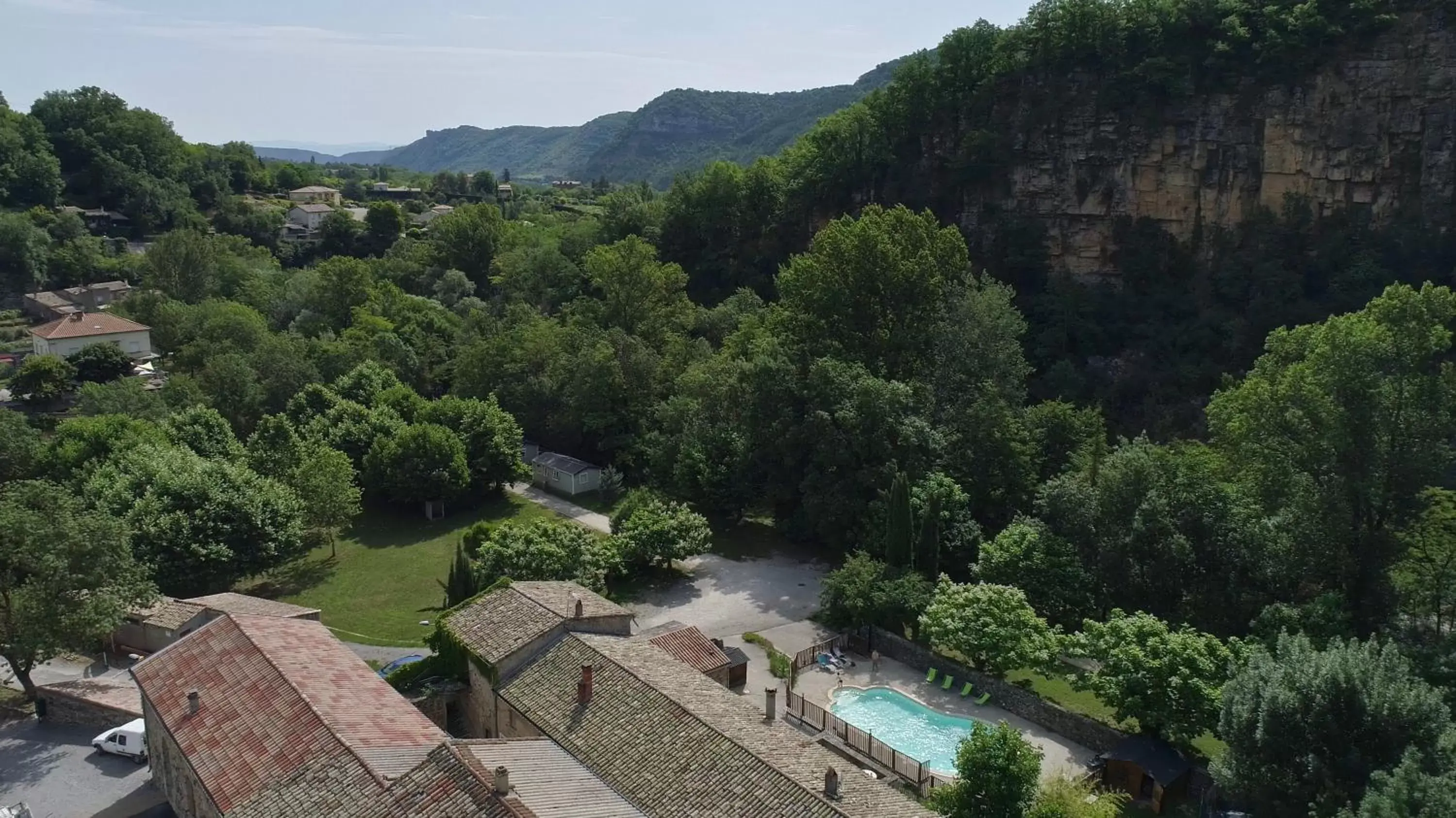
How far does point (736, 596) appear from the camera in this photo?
36.1m

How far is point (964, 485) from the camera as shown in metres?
38.4

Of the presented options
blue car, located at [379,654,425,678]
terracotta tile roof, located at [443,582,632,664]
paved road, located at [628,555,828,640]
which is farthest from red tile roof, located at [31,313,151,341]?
terracotta tile roof, located at [443,582,632,664]

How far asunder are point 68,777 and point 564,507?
2549 centimetres

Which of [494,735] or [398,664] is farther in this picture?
[398,664]

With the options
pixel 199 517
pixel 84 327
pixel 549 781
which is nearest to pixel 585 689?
pixel 549 781

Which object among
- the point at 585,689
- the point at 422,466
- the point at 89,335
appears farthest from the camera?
the point at 89,335

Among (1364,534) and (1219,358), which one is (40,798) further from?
Answer: (1219,358)

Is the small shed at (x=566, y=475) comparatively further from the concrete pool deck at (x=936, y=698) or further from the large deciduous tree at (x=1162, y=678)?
the large deciduous tree at (x=1162, y=678)

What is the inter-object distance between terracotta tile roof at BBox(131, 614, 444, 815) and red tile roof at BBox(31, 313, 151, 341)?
47.1 meters

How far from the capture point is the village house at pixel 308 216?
106 m

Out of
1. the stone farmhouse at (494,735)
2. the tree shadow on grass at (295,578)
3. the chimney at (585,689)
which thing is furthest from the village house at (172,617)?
the chimney at (585,689)

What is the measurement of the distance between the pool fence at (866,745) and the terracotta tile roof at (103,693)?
17.7m

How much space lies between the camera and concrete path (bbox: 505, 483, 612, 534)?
44094 mm

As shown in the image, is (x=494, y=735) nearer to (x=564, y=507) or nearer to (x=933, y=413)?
(x=564, y=507)
